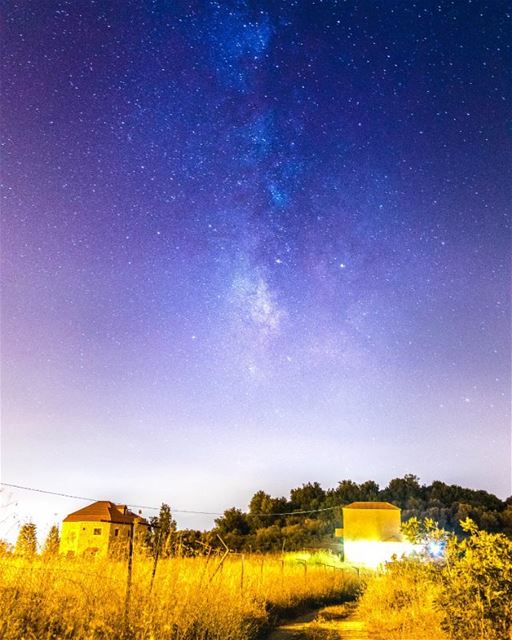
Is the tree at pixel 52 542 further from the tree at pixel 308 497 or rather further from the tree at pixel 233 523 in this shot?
the tree at pixel 308 497

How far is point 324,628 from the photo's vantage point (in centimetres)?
1273

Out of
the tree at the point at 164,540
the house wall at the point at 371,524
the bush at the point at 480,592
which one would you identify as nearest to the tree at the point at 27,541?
the tree at the point at 164,540

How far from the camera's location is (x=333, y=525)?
63.9m

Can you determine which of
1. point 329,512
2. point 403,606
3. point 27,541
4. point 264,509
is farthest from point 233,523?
point 27,541

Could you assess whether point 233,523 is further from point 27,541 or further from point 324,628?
point 27,541

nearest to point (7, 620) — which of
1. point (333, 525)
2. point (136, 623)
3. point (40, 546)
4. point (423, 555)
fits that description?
point (136, 623)

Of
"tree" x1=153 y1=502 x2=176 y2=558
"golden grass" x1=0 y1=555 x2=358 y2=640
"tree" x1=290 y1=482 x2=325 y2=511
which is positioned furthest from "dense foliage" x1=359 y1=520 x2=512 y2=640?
"tree" x1=290 y1=482 x2=325 y2=511

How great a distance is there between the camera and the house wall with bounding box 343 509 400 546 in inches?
2082

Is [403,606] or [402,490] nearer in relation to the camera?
[403,606]

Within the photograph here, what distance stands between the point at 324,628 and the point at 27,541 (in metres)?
8.26

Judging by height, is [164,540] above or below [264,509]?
above

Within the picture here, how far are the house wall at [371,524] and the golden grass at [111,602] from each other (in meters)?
45.9

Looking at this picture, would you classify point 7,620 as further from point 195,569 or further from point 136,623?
point 195,569

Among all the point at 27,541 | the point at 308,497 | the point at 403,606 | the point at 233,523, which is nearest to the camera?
the point at 27,541
